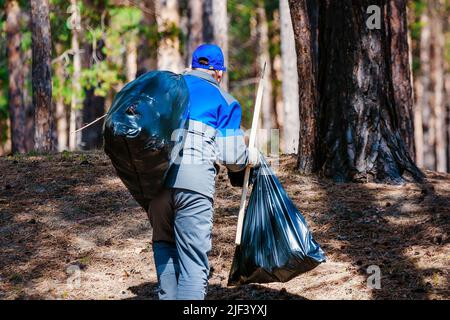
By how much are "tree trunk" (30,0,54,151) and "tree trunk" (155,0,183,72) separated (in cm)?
957

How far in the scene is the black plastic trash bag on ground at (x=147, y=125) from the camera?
526cm

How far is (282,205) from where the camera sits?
19.6 ft

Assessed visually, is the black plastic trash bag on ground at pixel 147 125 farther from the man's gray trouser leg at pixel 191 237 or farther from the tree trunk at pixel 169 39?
the tree trunk at pixel 169 39

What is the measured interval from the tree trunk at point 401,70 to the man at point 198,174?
5.31 metres

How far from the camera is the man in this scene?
547cm

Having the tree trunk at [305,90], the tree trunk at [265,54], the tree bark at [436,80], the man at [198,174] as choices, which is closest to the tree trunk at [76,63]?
the tree trunk at [305,90]

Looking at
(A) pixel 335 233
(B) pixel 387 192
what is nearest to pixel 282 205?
(A) pixel 335 233

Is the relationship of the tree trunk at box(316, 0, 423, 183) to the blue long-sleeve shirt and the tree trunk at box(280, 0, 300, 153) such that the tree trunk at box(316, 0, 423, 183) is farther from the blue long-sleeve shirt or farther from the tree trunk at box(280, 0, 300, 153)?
the tree trunk at box(280, 0, 300, 153)

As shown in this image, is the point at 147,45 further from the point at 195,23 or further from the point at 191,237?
the point at 191,237

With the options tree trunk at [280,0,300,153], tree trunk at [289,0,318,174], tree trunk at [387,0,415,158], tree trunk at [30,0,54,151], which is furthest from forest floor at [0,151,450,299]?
tree trunk at [280,0,300,153]

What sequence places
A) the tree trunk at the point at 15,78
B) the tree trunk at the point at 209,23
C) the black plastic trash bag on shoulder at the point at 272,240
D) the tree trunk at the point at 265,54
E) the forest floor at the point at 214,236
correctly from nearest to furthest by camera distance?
the black plastic trash bag on shoulder at the point at 272,240 < the forest floor at the point at 214,236 < the tree trunk at the point at 15,78 < the tree trunk at the point at 209,23 < the tree trunk at the point at 265,54
